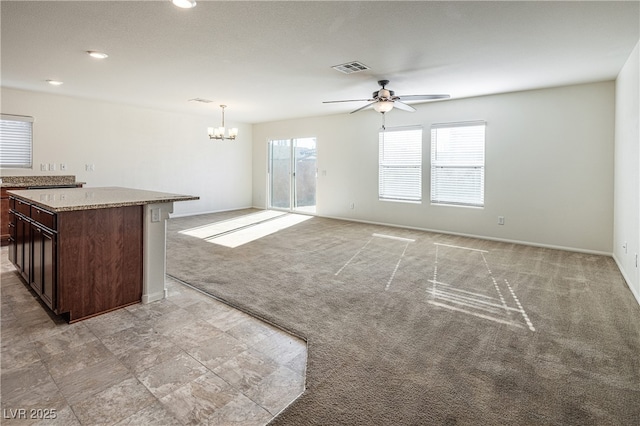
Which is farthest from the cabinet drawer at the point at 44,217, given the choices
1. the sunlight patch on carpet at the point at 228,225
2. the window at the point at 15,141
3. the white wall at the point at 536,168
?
the white wall at the point at 536,168

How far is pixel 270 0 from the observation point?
8.72ft

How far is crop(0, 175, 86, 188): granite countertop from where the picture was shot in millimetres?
5301

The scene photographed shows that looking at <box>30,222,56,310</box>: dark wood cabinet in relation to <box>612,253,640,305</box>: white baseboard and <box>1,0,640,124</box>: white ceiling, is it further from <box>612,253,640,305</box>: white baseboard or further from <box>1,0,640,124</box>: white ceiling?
<box>612,253,640,305</box>: white baseboard

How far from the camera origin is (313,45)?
3.61m

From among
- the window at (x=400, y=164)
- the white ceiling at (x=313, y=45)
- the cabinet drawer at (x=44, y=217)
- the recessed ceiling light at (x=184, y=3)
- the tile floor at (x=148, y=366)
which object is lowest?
the tile floor at (x=148, y=366)

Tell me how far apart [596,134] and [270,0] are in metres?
5.05

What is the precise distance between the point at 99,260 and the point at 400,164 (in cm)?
573

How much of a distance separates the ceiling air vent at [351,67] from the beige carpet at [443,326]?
8.31ft

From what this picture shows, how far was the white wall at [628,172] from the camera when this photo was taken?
3.54 meters

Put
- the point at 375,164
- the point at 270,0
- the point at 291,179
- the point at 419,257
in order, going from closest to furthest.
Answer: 1. the point at 270,0
2. the point at 419,257
3. the point at 375,164
4. the point at 291,179

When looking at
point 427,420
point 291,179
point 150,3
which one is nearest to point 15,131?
point 150,3

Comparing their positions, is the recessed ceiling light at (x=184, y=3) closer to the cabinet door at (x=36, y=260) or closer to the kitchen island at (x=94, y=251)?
the kitchen island at (x=94, y=251)

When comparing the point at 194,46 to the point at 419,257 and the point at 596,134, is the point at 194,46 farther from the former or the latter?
the point at 596,134

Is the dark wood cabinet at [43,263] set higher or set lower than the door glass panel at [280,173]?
lower
